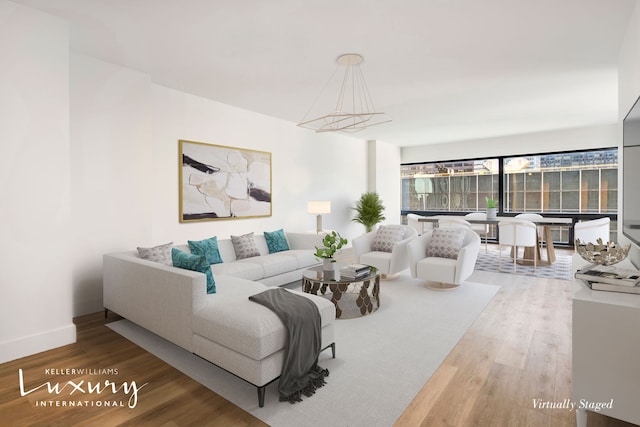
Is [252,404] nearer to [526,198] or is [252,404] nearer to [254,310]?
[254,310]

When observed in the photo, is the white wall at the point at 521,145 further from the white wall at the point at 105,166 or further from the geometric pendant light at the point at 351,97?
the white wall at the point at 105,166

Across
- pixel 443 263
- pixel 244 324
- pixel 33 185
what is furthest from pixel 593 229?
pixel 33 185

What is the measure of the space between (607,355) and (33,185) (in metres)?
4.24

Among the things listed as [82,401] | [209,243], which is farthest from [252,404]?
[209,243]

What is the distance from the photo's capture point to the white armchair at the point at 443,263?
4480mm

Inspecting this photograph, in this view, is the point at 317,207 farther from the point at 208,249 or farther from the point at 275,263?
the point at 208,249

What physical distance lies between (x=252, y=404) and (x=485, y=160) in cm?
Answer: 902

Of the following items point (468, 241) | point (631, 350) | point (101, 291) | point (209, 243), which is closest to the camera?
point (631, 350)

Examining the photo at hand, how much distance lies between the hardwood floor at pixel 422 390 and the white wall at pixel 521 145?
6.11 meters

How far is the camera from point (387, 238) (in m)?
5.44

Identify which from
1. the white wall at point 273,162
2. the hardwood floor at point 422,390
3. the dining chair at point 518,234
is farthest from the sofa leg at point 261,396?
the dining chair at point 518,234

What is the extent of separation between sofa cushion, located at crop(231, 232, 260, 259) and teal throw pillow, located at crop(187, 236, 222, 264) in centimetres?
35

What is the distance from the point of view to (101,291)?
4.04 m

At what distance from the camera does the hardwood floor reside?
6.75 feet
